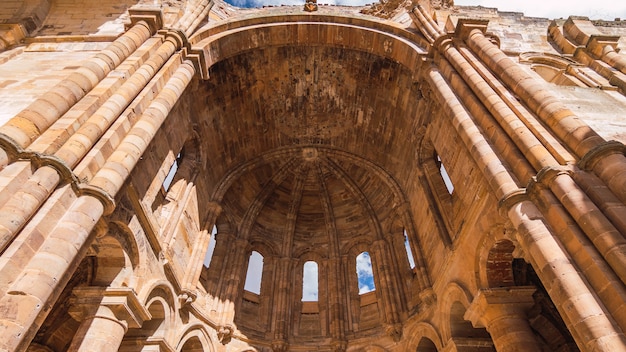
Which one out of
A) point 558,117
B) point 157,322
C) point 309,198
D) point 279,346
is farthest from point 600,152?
point 309,198

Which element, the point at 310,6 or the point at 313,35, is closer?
the point at 313,35

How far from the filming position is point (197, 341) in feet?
38.6

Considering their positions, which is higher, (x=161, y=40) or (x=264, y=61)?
(x=264, y=61)

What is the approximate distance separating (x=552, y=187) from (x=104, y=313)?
8.49 meters

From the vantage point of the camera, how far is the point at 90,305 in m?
8.31

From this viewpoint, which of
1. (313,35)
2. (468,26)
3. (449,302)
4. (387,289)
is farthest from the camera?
(313,35)

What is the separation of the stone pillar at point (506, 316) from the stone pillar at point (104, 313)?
7.32 m

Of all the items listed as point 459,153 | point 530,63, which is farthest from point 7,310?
point 530,63

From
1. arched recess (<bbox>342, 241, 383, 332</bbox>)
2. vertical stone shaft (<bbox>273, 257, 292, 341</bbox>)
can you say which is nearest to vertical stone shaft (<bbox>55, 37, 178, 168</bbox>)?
vertical stone shaft (<bbox>273, 257, 292, 341</bbox>)

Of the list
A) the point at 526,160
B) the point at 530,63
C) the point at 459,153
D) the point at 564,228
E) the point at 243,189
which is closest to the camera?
the point at 564,228

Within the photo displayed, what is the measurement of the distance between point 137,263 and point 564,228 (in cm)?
838

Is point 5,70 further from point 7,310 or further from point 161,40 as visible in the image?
point 7,310

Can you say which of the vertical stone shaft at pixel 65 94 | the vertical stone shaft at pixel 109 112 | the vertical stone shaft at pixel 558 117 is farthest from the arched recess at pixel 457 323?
the vertical stone shaft at pixel 65 94

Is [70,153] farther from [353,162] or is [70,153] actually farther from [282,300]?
[353,162]
